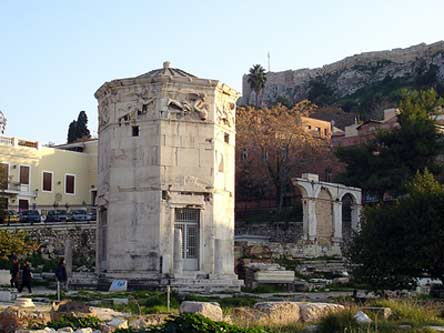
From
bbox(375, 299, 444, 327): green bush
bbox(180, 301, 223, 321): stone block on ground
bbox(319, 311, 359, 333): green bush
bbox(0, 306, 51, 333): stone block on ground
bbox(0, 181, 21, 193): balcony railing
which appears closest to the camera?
bbox(0, 306, 51, 333): stone block on ground

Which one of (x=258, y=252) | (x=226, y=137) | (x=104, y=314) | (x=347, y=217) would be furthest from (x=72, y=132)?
(x=104, y=314)

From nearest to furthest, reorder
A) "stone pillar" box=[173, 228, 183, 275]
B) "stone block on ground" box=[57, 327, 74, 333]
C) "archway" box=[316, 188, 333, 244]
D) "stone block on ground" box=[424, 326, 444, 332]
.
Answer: "stone block on ground" box=[57, 327, 74, 333] < "stone block on ground" box=[424, 326, 444, 332] < "stone pillar" box=[173, 228, 183, 275] < "archway" box=[316, 188, 333, 244]

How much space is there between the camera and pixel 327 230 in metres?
43.5

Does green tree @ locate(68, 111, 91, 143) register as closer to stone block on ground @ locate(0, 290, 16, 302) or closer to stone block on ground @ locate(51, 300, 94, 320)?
stone block on ground @ locate(0, 290, 16, 302)

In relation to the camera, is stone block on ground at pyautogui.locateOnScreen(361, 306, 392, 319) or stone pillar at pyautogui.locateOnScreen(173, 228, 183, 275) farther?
stone pillar at pyautogui.locateOnScreen(173, 228, 183, 275)

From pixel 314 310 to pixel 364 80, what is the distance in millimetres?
100844

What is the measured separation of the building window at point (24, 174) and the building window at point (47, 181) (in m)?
1.38

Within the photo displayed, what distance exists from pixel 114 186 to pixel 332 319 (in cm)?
1507

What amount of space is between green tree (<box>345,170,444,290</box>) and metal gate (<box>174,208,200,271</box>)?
537cm

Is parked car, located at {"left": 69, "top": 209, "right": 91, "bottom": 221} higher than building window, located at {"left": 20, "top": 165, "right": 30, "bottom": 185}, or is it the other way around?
building window, located at {"left": 20, "top": 165, "right": 30, "bottom": 185}

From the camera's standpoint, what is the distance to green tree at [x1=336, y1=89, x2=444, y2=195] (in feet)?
157

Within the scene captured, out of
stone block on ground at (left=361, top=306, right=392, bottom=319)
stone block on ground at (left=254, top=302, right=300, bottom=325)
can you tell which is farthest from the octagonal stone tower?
stone block on ground at (left=361, top=306, right=392, bottom=319)

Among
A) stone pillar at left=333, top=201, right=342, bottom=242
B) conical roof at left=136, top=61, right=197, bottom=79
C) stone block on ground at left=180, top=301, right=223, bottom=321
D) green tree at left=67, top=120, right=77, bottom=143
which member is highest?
green tree at left=67, top=120, right=77, bottom=143

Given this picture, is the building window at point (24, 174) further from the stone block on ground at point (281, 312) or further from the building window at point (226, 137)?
the stone block on ground at point (281, 312)
